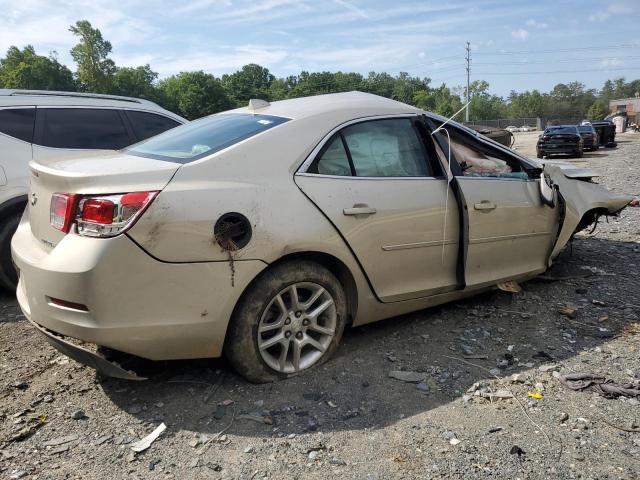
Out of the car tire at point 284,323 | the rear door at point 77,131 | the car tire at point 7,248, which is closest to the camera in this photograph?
the car tire at point 284,323

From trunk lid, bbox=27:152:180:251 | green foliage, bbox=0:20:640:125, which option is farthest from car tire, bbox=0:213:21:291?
green foliage, bbox=0:20:640:125

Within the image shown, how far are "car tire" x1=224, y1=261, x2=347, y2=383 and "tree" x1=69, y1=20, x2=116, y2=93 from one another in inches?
3126

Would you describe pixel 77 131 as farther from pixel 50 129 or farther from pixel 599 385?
pixel 599 385

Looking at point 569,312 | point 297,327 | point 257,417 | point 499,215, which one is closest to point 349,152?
point 297,327

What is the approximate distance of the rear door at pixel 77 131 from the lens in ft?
16.2

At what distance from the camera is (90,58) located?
73312mm

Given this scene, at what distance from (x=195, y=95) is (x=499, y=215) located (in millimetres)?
92652

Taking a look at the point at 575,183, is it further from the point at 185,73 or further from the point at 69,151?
the point at 185,73

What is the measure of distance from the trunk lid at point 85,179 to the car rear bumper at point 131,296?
17 cm

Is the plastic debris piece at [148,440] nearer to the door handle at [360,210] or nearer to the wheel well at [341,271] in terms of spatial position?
the wheel well at [341,271]

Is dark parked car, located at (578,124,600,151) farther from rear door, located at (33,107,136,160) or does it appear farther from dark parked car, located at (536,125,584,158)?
rear door, located at (33,107,136,160)

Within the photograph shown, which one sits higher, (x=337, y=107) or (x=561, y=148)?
(x=337, y=107)

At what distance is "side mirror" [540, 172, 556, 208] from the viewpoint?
427cm

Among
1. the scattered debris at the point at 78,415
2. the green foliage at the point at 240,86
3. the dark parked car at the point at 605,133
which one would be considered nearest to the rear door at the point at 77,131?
the scattered debris at the point at 78,415
